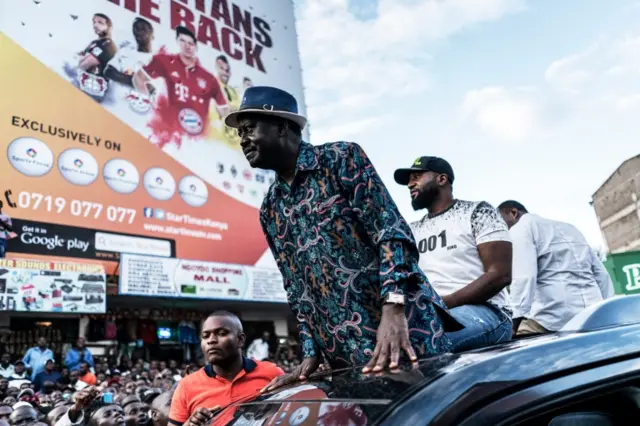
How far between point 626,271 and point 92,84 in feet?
38.8

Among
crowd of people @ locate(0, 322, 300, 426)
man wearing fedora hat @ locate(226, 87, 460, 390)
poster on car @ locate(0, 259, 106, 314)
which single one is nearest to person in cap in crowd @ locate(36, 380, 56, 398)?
crowd of people @ locate(0, 322, 300, 426)

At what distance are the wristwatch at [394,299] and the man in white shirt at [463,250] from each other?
0.35 meters

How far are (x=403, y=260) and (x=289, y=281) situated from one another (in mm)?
528

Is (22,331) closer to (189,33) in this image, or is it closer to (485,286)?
(189,33)

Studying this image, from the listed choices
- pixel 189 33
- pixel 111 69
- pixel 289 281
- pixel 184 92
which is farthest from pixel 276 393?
pixel 189 33

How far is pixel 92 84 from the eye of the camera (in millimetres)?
13977

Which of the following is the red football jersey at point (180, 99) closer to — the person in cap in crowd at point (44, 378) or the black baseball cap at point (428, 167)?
the person in cap in crowd at point (44, 378)

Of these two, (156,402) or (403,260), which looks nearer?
(403,260)

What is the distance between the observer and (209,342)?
3615 mm

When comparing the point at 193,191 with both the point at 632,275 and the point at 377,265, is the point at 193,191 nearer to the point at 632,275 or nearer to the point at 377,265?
the point at 632,275

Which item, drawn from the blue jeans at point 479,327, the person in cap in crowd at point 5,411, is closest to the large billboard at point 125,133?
the person in cap in crowd at point 5,411

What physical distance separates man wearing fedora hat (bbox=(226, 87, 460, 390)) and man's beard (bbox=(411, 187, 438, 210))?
88 cm

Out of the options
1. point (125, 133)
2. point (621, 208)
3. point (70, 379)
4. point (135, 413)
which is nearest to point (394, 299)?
point (135, 413)

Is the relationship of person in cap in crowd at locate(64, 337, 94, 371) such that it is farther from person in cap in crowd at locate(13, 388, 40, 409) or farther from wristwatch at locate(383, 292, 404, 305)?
wristwatch at locate(383, 292, 404, 305)
